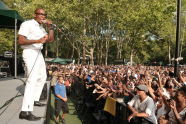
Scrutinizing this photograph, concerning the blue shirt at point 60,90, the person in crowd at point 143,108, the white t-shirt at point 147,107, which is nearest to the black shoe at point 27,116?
the person in crowd at point 143,108

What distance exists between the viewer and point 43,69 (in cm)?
569

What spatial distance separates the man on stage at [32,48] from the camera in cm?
535

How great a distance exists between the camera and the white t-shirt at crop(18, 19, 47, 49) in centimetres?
534

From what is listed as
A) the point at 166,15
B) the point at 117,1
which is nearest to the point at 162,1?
the point at 166,15

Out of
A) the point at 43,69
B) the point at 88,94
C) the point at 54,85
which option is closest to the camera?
the point at 43,69

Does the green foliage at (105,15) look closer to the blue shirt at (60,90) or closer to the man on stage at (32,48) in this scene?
the blue shirt at (60,90)

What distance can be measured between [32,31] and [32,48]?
237mm

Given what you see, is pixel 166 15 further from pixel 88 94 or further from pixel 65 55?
pixel 65 55

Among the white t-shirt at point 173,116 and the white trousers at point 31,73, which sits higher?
the white trousers at point 31,73

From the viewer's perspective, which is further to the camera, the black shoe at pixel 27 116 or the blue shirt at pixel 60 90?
the blue shirt at pixel 60 90

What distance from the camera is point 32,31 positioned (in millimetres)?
5398

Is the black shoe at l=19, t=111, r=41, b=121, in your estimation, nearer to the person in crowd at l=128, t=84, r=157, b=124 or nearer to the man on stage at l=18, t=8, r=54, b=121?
the man on stage at l=18, t=8, r=54, b=121

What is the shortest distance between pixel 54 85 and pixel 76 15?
3591 cm

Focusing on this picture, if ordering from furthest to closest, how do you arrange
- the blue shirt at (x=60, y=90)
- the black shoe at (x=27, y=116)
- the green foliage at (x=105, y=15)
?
the green foliage at (x=105, y=15), the blue shirt at (x=60, y=90), the black shoe at (x=27, y=116)
